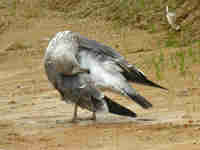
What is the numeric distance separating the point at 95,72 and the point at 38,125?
2.59 feet

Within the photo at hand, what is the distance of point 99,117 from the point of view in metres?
6.61

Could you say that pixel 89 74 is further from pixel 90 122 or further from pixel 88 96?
pixel 90 122

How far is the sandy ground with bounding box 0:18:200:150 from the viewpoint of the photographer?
16.4ft

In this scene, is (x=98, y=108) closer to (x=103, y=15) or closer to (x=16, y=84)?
(x=16, y=84)

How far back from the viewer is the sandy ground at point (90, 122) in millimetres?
4988

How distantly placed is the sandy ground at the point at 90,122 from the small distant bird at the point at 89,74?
221 mm

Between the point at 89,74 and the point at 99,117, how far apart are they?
70 centimetres


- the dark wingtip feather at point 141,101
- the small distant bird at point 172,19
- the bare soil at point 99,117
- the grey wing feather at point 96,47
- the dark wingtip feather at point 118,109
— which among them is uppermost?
the grey wing feather at point 96,47

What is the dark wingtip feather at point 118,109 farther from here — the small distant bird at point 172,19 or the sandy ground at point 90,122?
the small distant bird at point 172,19

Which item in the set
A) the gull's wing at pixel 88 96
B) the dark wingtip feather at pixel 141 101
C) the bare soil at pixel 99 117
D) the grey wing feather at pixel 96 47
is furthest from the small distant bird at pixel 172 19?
the dark wingtip feather at pixel 141 101

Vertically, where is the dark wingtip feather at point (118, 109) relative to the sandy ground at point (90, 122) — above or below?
above

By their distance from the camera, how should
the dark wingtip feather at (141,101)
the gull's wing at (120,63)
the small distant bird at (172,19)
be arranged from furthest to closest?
1. the small distant bird at (172,19)
2. the gull's wing at (120,63)
3. the dark wingtip feather at (141,101)

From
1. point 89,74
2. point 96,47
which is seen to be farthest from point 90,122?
point 96,47

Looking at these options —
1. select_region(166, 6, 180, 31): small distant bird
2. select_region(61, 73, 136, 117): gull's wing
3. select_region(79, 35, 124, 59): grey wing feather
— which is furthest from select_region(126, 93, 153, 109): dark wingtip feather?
select_region(166, 6, 180, 31): small distant bird
